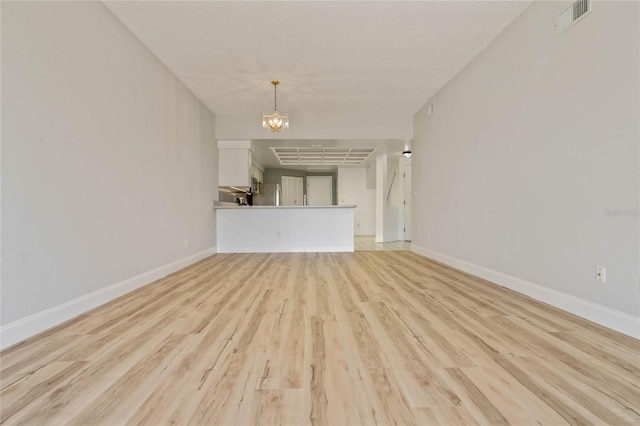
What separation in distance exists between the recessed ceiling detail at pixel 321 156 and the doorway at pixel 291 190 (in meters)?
1.09

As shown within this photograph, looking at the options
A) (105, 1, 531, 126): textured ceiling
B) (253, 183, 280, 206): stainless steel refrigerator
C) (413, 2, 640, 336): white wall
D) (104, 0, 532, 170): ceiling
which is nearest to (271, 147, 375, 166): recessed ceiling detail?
(253, 183, 280, 206): stainless steel refrigerator

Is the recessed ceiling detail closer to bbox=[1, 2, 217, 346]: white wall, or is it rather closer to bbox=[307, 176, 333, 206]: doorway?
bbox=[307, 176, 333, 206]: doorway

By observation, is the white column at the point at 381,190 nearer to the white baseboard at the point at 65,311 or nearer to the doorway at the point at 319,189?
the doorway at the point at 319,189

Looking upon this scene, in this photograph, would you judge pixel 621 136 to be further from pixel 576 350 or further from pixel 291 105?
pixel 291 105

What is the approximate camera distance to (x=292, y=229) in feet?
19.5

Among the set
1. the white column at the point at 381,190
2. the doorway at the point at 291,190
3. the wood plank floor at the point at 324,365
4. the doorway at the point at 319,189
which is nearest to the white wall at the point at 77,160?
the wood plank floor at the point at 324,365

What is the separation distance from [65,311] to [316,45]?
325cm

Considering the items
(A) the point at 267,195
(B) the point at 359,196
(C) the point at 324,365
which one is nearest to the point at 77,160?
(C) the point at 324,365

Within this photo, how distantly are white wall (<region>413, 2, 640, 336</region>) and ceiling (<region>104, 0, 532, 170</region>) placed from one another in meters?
0.47

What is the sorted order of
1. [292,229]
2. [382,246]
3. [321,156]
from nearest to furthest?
[292,229] < [382,246] < [321,156]

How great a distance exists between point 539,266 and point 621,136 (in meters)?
1.12

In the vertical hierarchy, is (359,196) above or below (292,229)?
above

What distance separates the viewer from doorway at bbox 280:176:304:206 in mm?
10216

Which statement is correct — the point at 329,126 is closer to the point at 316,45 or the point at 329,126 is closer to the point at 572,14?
the point at 316,45
